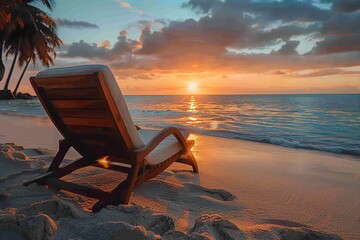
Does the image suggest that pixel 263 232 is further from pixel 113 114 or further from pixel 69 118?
pixel 69 118

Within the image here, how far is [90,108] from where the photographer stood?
2.38 m

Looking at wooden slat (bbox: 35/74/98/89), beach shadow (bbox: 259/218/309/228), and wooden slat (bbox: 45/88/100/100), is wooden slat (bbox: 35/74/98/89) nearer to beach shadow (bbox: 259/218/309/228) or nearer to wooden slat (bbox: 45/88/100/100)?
→ wooden slat (bbox: 45/88/100/100)

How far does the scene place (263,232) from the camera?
6.57ft

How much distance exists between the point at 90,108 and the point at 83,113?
0.15 metres

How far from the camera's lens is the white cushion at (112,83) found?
2.15 metres

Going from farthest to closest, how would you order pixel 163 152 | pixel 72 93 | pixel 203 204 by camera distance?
pixel 163 152, pixel 203 204, pixel 72 93

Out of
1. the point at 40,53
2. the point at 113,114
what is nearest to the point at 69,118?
the point at 113,114

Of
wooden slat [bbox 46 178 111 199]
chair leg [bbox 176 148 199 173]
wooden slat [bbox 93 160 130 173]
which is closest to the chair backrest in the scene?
→ wooden slat [bbox 93 160 130 173]

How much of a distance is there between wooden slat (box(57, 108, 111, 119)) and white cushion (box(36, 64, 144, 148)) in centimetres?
14

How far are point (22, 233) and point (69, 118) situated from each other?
1.25 m

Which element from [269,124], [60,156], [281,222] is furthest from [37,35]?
[281,222]

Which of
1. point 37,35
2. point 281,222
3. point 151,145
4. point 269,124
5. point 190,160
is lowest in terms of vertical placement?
point 269,124

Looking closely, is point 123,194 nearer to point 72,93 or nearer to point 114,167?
point 114,167

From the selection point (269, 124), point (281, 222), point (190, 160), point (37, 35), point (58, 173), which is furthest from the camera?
point (37, 35)
